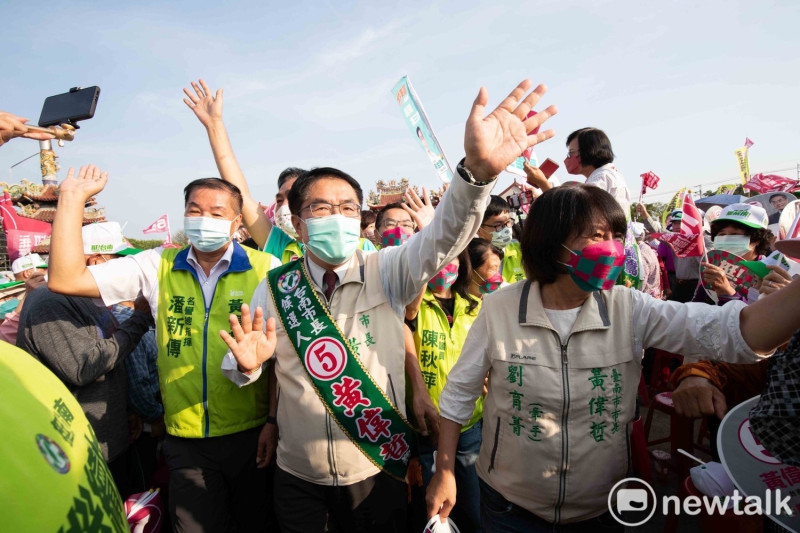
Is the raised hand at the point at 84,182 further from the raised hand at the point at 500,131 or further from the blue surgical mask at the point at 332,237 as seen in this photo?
the raised hand at the point at 500,131

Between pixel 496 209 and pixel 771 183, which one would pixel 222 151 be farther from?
pixel 771 183

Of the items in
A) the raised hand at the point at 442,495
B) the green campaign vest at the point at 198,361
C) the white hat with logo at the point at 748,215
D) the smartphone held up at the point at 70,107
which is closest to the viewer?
the raised hand at the point at 442,495

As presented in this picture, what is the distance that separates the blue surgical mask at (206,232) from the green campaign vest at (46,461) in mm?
1626

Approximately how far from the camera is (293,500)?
1963mm

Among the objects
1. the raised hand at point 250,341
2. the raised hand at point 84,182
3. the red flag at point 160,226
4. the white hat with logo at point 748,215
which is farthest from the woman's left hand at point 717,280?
the red flag at point 160,226

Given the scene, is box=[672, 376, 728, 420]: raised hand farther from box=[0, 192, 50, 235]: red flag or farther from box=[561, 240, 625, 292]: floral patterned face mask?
box=[0, 192, 50, 235]: red flag

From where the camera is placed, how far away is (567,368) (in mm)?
1599

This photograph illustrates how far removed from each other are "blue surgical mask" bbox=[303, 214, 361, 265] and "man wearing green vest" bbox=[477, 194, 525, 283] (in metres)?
2.23

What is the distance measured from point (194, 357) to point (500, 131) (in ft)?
6.09

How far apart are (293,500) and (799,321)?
199cm

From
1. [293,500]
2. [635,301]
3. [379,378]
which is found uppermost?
[635,301]

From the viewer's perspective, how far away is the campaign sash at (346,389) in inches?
76.3

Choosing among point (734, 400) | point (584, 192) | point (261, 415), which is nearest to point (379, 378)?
point (261, 415)

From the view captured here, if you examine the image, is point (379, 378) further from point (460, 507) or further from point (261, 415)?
point (460, 507)
